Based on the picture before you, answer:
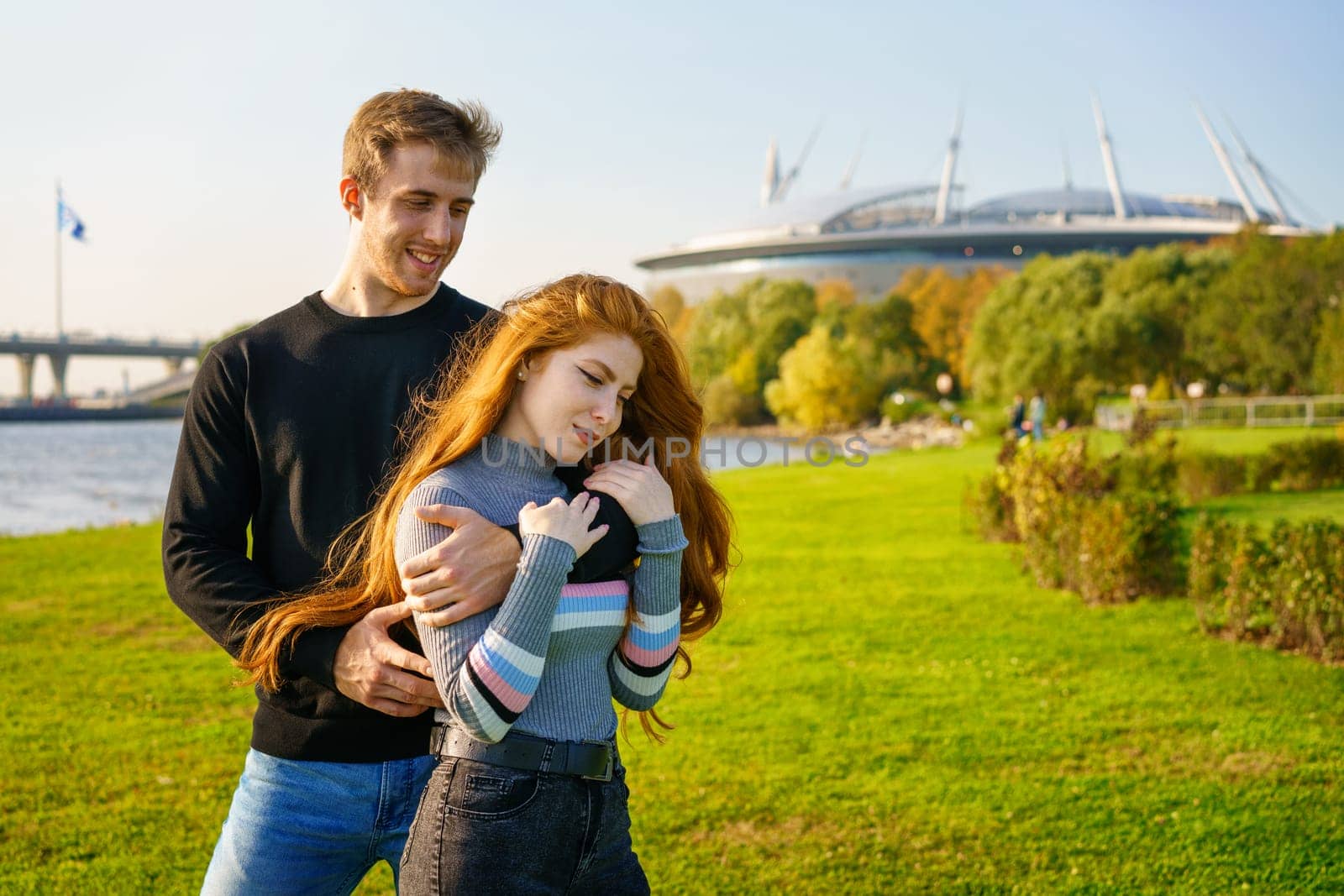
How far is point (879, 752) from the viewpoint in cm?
537

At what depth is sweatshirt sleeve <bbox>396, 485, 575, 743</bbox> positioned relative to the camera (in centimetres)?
160

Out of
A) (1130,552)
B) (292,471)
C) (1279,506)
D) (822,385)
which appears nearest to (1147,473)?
(1279,506)

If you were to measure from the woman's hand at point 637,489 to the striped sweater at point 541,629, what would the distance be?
0.02 metres

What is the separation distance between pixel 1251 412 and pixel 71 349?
46.0 metres

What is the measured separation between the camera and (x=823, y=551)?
38.2 feet

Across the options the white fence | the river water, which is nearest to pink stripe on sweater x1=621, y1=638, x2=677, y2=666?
the river water

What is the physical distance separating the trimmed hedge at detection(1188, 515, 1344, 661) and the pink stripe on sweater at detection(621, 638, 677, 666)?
615 cm

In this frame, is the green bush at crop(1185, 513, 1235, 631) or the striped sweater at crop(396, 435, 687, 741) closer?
the striped sweater at crop(396, 435, 687, 741)

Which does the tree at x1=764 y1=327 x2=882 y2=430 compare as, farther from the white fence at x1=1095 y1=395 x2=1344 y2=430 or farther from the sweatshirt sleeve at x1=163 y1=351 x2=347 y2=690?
the sweatshirt sleeve at x1=163 y1=351 x2=347 y2=690

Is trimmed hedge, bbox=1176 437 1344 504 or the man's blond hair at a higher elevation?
the man's blond hair

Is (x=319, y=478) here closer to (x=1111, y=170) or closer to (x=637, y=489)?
(x=637, y=489)

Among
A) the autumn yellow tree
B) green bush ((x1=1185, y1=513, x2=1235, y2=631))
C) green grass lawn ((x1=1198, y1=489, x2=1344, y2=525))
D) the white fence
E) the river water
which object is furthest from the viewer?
the autumn yellow tree

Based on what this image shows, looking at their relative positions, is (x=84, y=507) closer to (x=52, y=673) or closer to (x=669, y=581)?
(x=52, y=673)

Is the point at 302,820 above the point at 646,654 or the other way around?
the other way around
